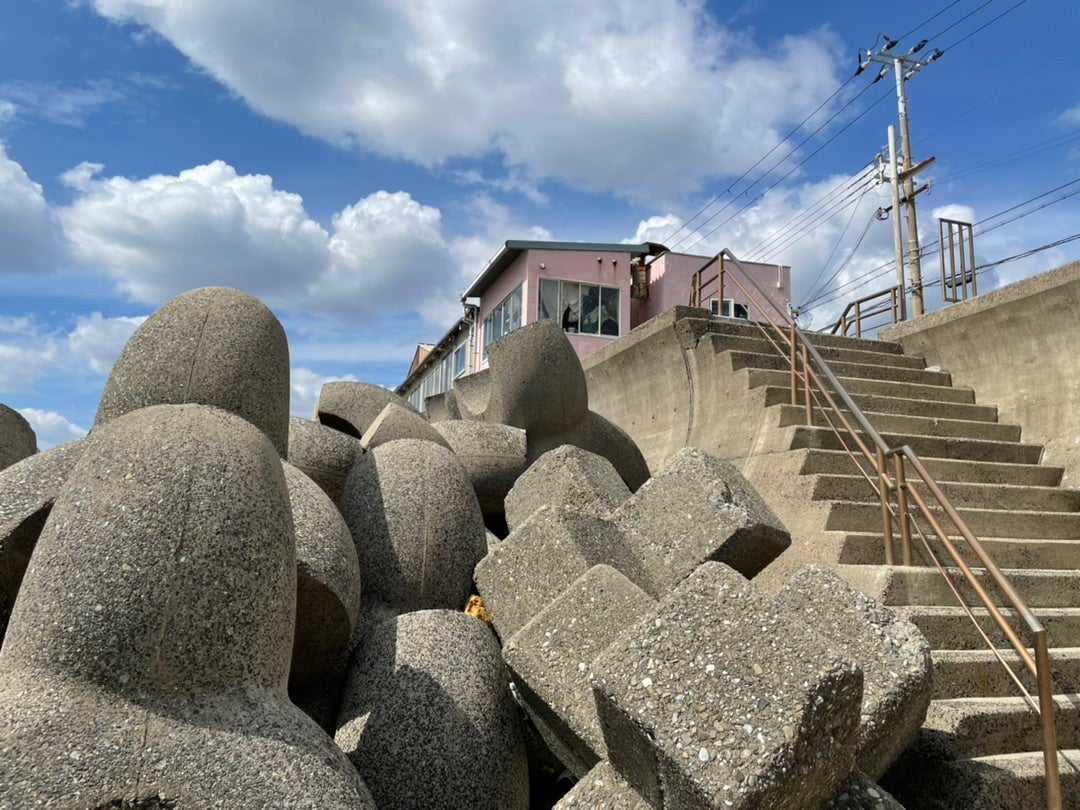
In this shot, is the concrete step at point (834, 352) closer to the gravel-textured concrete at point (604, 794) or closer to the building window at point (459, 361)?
the gravel-textured concrete at point (604, 794)

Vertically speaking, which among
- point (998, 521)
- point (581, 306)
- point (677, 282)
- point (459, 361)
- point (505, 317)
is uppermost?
point (677, 282)

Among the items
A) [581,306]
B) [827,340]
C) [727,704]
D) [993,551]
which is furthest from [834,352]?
[581,306]

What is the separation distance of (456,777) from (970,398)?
23.3 feet

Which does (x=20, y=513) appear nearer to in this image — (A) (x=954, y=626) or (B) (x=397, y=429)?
(B) (x=397, y=429)

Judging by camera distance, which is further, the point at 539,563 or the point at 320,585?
the point at 539,563

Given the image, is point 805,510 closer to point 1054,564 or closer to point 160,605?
point 1054,564

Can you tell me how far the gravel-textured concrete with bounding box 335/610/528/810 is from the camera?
3180 millimetres

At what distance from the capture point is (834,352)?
→ 8914 millimetres

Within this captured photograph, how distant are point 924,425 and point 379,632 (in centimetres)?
567

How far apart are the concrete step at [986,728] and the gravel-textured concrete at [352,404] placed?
4.75 m

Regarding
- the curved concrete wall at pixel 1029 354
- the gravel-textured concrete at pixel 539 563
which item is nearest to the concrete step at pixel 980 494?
the curved concrete wall at pixel 1029 354

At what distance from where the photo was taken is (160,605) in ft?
7.64

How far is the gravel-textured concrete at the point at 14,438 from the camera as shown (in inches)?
266

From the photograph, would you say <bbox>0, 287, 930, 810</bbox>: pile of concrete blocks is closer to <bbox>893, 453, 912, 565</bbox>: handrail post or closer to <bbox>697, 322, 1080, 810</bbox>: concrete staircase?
<bbox>697, 322, 1080, 810</bbox>: concrete staircase
